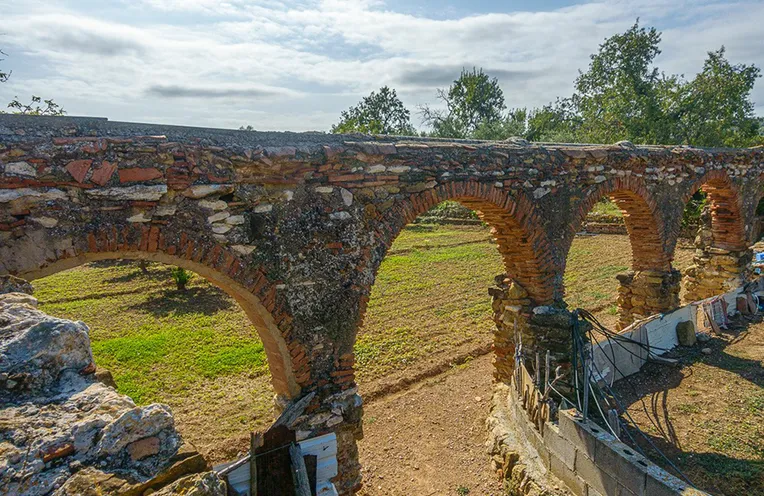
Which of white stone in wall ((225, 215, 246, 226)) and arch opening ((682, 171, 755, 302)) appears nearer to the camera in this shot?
white stone in wall ((225, 215, 246, 226))

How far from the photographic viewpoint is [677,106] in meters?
22.7

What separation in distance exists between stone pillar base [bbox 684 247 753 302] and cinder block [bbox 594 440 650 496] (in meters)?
10.7

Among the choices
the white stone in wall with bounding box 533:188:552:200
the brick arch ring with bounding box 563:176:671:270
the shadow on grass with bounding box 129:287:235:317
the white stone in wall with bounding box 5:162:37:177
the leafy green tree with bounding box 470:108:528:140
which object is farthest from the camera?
the leafy green tree with bounding box 470:108:528:140

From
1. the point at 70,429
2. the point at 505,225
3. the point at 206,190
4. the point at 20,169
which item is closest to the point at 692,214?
the point at 505,225

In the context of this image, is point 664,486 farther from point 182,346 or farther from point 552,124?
point 552,124

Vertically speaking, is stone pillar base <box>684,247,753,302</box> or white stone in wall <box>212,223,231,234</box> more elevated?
white stone in wall <box>212,223,231,234</box>

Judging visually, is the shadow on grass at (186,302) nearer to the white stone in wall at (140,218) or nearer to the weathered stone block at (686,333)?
the white stone in wall at (140,218)

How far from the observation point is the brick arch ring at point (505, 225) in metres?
5.69

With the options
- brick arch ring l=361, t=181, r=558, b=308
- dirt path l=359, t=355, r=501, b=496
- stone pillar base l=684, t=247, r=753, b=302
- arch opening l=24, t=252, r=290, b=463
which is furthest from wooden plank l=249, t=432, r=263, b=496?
stone pillar base l=684, t=247, r=753, b=302

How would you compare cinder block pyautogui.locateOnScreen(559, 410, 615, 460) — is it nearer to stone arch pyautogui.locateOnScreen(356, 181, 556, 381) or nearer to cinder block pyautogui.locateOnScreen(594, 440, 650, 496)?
cinder block pyautogui.locateOnScreen(594, 440, 650, 496)

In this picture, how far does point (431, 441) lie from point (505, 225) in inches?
140

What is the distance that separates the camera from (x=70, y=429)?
2328 mm

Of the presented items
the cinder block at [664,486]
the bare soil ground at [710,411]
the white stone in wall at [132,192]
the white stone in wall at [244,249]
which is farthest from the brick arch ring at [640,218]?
the white stone in wall at [132,192]

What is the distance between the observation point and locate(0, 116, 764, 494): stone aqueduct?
3.73 meters
